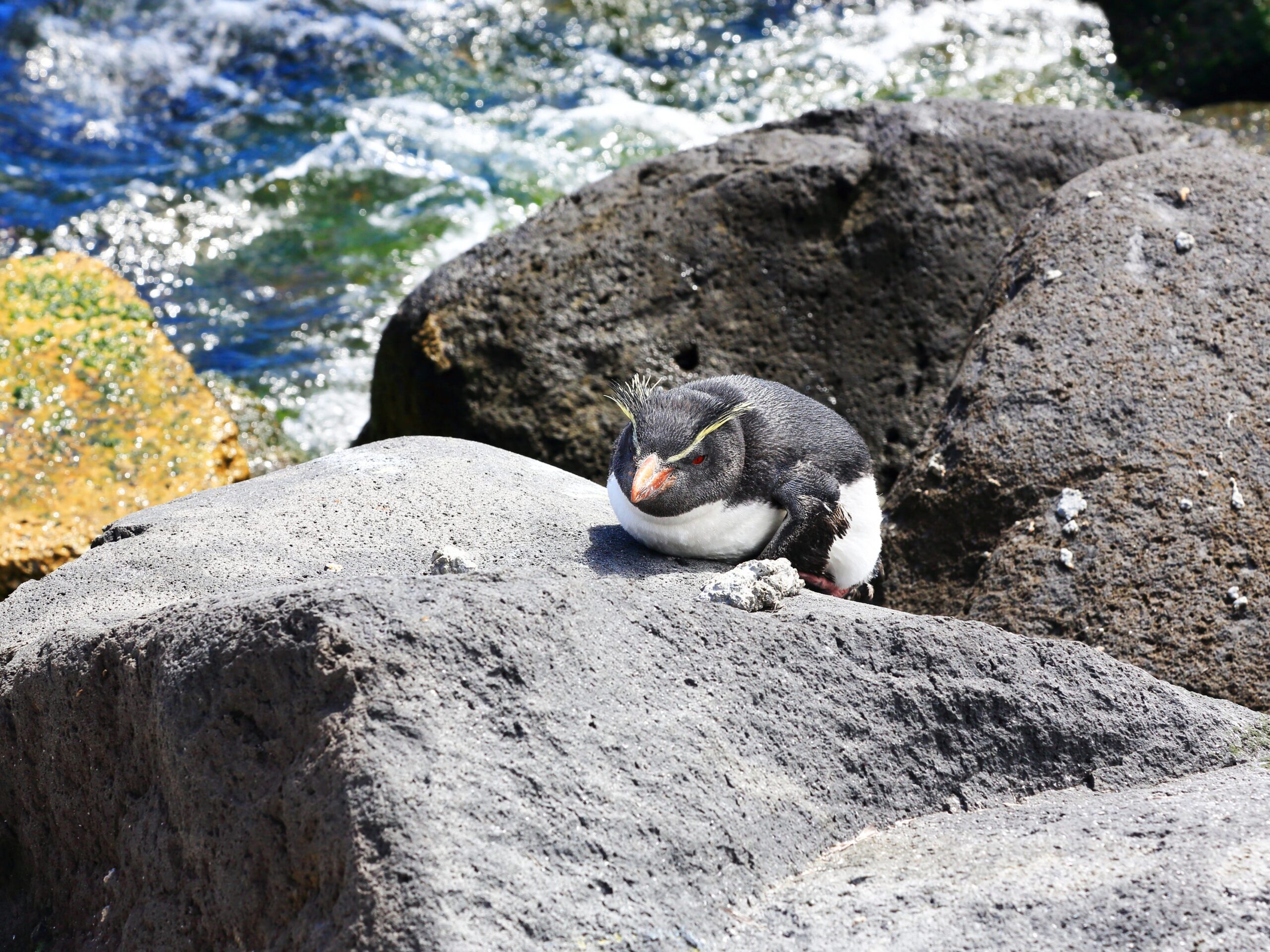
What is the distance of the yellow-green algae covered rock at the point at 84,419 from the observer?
20.2ft

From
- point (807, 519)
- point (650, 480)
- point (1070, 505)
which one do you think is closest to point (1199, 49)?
point (1070, 505)

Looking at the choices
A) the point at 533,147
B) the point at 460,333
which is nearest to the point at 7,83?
the point at 533,147

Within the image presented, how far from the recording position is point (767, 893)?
2703mm

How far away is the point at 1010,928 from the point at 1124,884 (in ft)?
0.90

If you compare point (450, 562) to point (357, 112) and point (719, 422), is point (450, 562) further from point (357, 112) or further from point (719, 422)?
point (357, 112)

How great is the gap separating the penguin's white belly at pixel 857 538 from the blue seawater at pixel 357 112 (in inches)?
188

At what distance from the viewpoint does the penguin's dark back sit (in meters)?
3.91

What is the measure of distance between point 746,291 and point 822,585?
7.89ft

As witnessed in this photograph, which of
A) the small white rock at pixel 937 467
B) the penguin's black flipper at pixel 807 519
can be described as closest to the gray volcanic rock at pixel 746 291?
the small white rock at pixel 937 467

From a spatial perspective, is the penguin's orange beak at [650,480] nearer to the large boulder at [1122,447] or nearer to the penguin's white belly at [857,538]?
the penguin's white belly at [857,538]

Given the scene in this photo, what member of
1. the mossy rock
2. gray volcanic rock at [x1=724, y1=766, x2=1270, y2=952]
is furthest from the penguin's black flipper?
the mossy rock

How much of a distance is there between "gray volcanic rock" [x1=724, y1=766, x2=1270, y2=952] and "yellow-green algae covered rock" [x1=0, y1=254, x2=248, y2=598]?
4.66 metres

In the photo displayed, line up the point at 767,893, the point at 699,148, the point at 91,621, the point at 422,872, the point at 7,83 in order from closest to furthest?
the point at 422,872
the point at 767,893
the point at 91,621
the point at 699,148
the point at 7,83

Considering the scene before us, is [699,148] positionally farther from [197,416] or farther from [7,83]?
[7,83]
